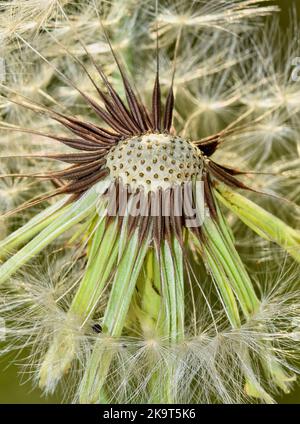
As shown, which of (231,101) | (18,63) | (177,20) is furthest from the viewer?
(231,101)

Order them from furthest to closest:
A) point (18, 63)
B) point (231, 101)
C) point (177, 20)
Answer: point (231, 101)
point (177, 20)
point (18, 63)

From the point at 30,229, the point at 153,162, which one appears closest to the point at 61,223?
the point at 30,229

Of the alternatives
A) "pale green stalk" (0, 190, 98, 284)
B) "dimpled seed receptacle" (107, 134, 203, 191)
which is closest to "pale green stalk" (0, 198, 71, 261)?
"pale green stalk" (0, 190, 98, 284)

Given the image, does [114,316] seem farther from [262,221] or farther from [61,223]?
[262,221]

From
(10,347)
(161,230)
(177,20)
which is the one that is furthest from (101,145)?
(177,20)

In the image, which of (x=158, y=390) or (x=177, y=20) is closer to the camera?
(x=158, y=390)

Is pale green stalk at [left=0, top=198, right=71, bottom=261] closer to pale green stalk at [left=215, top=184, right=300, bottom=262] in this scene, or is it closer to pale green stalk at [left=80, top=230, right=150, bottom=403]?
pale green stalk at [left=80, top=230, right=150, bottom=403]

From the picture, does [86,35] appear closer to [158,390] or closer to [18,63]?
[18,63]

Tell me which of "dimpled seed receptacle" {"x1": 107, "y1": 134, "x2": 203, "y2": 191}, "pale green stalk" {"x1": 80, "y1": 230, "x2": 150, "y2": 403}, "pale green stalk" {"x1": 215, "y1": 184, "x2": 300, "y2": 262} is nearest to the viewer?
"pale green stalk" {"x1": 80, "y1": 230, "x2": 150, "y2": 403}
